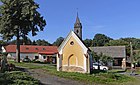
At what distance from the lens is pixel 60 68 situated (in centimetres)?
4188

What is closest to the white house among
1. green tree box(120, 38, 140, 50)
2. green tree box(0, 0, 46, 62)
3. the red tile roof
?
the red tile roof

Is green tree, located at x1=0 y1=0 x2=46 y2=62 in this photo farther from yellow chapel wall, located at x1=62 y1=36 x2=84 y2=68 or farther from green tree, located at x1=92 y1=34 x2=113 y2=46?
green tree, located at x1=92 y1=34 x2=113 y2=46

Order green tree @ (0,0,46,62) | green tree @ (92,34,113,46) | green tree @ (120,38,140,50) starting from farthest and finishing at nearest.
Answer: green tree @ (92,34,113,46), green tree @ (120,38,140,50), green tree @ (0,0,46,62)

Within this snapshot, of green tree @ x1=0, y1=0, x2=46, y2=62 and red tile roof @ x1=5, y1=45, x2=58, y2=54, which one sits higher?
green tree @ x1=0, y1=0, x2=46, y2=62

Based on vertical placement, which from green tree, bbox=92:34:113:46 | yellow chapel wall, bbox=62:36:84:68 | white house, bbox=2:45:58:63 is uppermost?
green tree, bbox=92:34:113:46

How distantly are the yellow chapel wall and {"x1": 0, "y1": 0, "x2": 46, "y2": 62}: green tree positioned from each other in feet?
41.7

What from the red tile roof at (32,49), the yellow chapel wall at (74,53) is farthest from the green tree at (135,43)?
the yellow chapel wall at (74,53)

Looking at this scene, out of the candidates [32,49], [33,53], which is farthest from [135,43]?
[33,53]

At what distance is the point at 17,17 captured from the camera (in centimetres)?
5138

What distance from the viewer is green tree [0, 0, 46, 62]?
167ft

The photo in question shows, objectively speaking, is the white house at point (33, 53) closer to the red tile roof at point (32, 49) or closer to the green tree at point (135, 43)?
the red tile roof at point (32, 49)

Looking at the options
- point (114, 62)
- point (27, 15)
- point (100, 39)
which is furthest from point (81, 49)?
point (100, 39)

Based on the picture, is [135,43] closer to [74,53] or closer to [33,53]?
[33,53]

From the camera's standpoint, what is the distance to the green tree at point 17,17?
50844 mm
